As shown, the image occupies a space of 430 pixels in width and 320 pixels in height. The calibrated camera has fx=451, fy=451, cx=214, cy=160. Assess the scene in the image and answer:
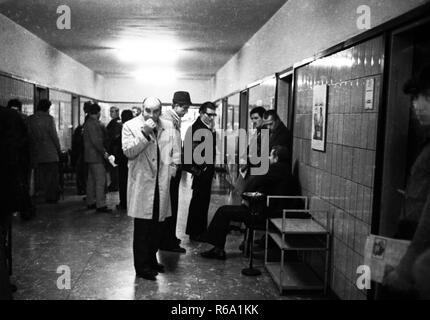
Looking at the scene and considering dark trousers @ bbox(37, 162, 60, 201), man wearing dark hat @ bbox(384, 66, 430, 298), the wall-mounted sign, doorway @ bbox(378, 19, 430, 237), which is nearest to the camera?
man wearing dark hat @ bbox(384, 66, 430, 298)

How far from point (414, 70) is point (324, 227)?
1634mm

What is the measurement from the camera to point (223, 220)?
468 centimetres

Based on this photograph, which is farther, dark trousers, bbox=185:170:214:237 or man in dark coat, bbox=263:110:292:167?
dark trousers, bbox=185:170:214:237

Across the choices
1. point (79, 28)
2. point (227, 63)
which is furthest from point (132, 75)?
point (79, 28)

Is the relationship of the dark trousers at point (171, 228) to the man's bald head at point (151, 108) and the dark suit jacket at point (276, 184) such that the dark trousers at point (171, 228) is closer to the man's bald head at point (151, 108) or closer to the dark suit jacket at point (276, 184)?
the dark suit jacket at point (276, 184)

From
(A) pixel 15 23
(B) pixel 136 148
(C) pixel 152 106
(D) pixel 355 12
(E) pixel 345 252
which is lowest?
(E) pixel 345 252

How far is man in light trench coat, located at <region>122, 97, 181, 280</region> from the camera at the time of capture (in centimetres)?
394

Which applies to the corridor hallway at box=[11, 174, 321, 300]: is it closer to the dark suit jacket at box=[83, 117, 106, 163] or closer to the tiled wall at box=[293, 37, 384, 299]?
the tiled wall at box=[293, 37, 384, 299]

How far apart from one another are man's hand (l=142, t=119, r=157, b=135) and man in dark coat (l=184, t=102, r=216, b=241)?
131cm

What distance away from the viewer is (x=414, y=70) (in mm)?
2809

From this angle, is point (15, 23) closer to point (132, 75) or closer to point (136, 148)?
point (136, 148)

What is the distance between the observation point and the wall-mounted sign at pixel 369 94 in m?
3.08

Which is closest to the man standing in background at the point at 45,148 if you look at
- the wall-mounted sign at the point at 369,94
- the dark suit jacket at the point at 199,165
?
the dark suit jacket at the point at 199,165

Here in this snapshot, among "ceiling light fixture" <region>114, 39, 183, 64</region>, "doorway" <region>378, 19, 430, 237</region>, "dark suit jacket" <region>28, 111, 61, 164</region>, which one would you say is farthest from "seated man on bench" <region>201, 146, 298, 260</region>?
"ceiling light fixture" <region>114, 39, 183, 64</region>
